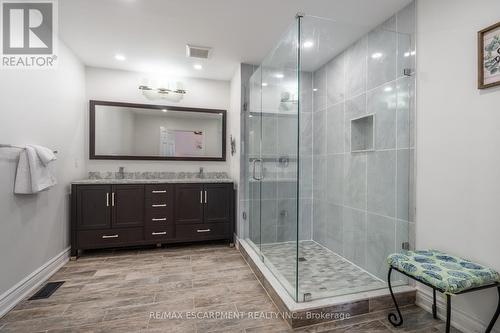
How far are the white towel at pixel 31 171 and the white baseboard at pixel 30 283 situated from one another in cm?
75

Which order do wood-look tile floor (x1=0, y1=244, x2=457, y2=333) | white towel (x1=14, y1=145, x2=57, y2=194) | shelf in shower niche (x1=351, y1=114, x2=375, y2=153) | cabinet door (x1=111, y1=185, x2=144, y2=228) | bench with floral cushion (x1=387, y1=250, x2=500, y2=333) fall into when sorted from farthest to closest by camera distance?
cabinet door (x1=111, y1=185, x2=144, y2=228) < shelf in shower niche (x1=351, y1=114, x2=375, y2=153) < white towel (x1=14, y1=145, x2=57, y2=194) < wood-look tile floor (x1=0, y1=244, x2=457, y2=333) < bench with floral cushion (x1=387, y1=250, x2=500, y2=333)

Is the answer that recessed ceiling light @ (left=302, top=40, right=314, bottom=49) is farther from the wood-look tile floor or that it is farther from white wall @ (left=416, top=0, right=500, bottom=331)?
the wood-look tile floor

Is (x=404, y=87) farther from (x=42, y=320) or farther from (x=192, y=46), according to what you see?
(x=42, y=320)

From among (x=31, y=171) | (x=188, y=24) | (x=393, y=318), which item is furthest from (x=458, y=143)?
(x=31, y=171)

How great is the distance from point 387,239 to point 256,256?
1.28 meters

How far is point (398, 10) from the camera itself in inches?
80.0

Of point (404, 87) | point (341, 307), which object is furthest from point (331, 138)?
point (341, 307)

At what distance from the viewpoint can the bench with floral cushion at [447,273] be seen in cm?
124

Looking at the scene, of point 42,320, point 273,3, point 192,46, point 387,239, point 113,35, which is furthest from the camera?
point 192,46

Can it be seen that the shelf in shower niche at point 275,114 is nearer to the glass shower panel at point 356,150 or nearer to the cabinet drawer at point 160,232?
the glass shower panel at point 356,150

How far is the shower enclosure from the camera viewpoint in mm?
2004

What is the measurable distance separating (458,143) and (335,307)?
54.7 inches

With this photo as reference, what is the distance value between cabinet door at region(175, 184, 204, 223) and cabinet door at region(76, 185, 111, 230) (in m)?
0.80

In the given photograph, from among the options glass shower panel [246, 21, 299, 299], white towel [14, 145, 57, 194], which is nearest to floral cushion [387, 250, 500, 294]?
glass shower panel [246, 21, 299, 299]
